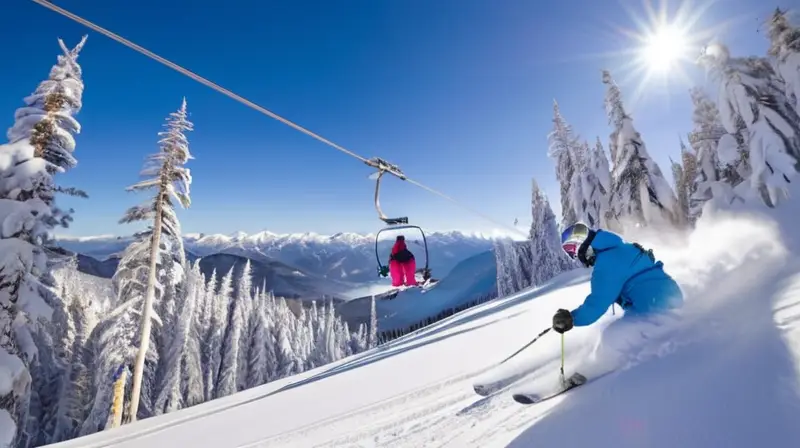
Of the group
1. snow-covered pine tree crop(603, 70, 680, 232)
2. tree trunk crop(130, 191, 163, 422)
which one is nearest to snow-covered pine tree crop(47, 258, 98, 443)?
tree trunk crop(130, 191, 163, 422)

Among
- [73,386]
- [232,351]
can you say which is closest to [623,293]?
[73,386]

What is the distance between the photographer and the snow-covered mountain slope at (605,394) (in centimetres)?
252

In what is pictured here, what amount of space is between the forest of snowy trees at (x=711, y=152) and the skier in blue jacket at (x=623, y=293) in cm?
1328

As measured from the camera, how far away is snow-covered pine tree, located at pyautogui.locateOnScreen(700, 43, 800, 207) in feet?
44.5

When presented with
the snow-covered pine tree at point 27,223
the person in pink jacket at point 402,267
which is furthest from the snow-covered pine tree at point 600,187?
the snow-covered pine tree at point 27,223

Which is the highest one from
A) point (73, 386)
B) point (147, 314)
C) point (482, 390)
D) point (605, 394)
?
point (605, 394)

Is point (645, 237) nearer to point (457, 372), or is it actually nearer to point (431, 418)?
point (457, 372)

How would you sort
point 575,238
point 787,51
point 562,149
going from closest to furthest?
point 575,238 → point 787,51 → point 562,149

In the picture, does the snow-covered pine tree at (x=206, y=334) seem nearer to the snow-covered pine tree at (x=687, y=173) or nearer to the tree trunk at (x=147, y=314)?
the tree trunk at (x=147, y=314)

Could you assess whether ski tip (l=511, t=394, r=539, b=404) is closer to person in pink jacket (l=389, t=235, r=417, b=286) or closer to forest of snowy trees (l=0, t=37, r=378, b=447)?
person in pink jacket (l=389, t=235, r=417, b=286)

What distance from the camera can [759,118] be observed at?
596 inches

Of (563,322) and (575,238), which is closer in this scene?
(563,322)

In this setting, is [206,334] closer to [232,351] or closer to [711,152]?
[232,351]

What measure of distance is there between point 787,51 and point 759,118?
2.62 meters
